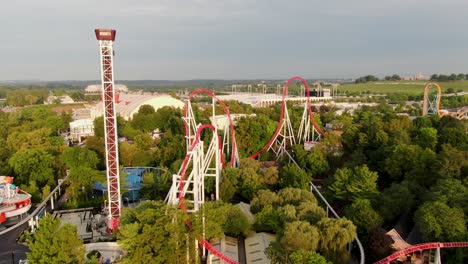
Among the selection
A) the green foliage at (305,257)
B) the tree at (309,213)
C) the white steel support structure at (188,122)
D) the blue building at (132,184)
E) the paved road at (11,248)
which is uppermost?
the white steel support structure at (188,122)

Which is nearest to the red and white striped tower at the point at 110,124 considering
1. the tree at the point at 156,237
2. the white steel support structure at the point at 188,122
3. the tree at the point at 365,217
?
the white steel support structure at the point at 188,122

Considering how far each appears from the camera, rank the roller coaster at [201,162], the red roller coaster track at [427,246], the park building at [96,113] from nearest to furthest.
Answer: the red roller coaster track at [427,246] < the roller coaster at [201,162] < the park building at [96,113]

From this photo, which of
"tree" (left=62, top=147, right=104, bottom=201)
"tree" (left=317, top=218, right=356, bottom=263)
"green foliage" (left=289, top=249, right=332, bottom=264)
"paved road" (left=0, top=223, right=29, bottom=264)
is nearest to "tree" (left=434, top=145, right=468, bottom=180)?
"tree" (left=317, top=218, right=356, bottom=263)

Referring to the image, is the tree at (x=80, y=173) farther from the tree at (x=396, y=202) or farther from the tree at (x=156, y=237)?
the tree at (x=396, y=202)

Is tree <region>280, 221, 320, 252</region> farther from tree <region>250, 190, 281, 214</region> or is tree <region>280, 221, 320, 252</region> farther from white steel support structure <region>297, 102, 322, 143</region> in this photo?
white steel support structure <region>297, 102, 322, 143</region>

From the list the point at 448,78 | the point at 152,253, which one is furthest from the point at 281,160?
the point at 448,78

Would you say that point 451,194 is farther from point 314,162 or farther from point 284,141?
point 284,141

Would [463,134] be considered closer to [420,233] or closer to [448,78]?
[420,233]
